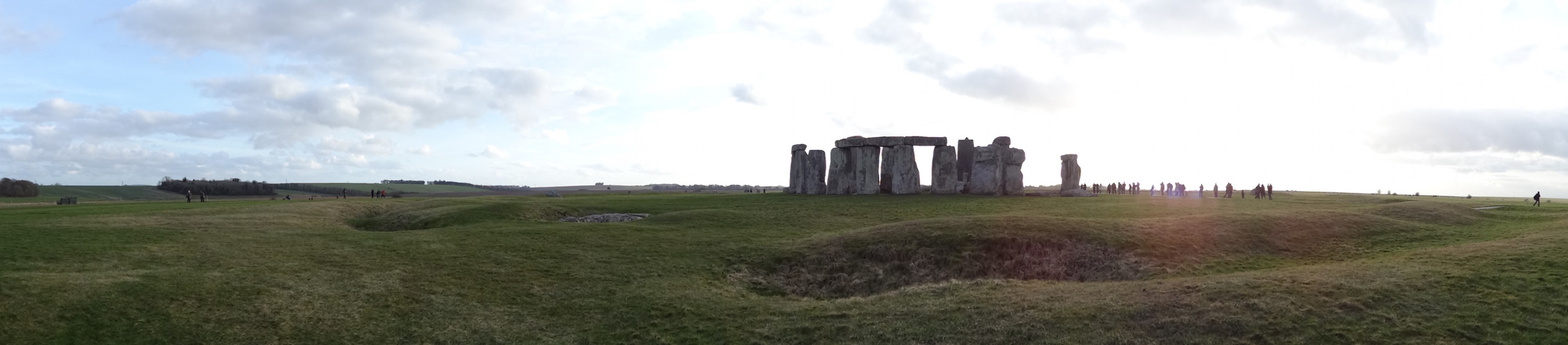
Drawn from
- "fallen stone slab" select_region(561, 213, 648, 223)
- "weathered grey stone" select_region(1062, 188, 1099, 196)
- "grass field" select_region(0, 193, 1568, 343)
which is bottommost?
"grass field" select_region(0, 193, 1568, 343)

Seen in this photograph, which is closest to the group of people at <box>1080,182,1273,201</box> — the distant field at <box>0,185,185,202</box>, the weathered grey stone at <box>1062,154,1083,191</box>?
the weathered grey stone at <box>1062,154,1083,191</box>

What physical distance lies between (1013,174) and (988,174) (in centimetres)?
157

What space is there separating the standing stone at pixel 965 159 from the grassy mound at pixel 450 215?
2530 centimetres

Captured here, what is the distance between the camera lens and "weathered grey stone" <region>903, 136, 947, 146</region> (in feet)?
163

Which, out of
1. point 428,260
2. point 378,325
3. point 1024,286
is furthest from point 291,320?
point 1024,286

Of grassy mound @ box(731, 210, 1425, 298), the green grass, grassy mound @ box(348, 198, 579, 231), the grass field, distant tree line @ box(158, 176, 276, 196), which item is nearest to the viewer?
the grass field

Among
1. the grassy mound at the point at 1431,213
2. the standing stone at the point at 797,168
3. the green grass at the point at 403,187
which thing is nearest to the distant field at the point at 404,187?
the green grass at the point at 403,187

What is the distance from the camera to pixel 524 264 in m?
19.8

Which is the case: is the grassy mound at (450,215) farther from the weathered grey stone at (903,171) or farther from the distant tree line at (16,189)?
the distant tree line at (16,189)

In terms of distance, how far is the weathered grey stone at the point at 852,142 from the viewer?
5069cm

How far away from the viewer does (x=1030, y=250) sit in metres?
22.1

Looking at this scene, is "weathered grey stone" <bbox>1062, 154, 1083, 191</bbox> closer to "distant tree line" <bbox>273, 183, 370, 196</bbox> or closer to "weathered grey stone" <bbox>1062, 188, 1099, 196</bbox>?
"weathered grey stone" <bbox>1062, 188, 1099, 196</bbox>

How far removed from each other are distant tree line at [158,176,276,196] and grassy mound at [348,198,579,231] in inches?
2367

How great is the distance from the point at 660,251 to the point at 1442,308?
54.5 ft
